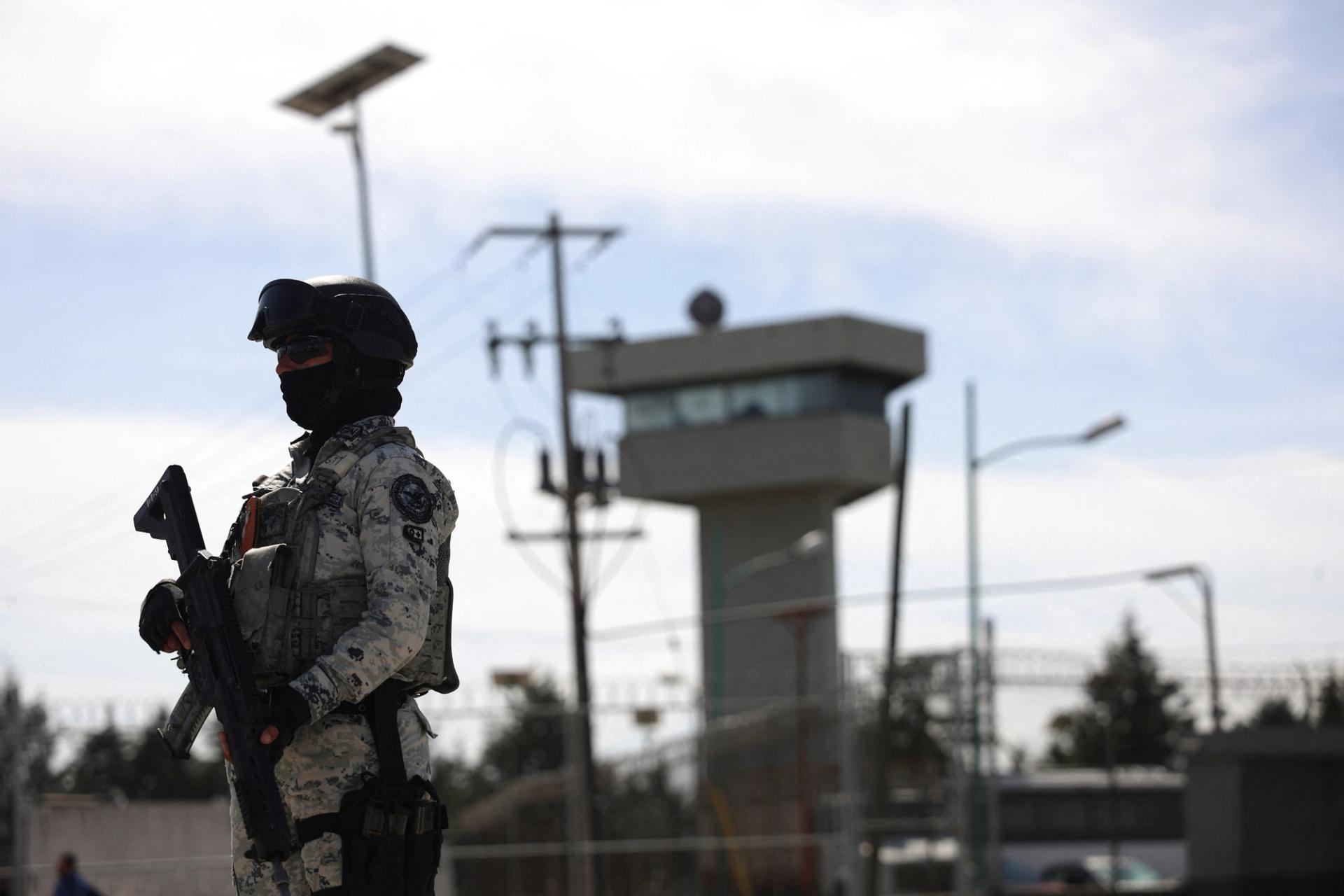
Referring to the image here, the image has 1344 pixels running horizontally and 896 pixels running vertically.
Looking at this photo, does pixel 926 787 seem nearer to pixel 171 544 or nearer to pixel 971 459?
pixel 971 459

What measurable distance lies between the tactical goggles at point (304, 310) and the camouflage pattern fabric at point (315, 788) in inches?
36.6

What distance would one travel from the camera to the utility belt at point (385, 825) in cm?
425

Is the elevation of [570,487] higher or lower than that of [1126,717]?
higher

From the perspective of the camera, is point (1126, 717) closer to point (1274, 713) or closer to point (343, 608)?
point (1274, 713)

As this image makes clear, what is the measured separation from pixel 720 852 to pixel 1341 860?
5286 mm

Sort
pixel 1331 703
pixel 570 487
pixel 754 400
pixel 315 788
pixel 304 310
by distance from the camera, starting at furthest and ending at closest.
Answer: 1. pixel 754 400
2. pixel 570 487
3. pixel 1331 703
4. pixel 304 310
5. pixel 315 788

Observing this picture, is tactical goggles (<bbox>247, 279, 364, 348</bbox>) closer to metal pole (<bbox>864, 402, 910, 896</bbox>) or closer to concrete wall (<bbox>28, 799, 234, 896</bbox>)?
concrete wall (<bbox>28, 799, 234, 896</bbox>)

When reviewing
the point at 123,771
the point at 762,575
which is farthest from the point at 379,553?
the point at 762,575

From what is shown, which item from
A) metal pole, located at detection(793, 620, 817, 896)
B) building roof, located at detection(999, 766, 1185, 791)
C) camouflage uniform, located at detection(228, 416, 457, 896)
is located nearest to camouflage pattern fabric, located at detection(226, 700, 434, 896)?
camouflage uniform, located at detection(228, 416, 457, 896)

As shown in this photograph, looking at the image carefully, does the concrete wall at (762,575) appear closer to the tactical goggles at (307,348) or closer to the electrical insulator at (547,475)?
the electrical insulator at (547,475)

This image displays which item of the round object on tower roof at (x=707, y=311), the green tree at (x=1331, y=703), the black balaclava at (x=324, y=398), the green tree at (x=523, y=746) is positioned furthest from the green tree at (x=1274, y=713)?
the round object on tower roof at (x=707, y=311)

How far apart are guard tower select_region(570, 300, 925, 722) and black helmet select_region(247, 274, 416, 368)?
120 ft

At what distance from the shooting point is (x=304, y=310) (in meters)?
4.50

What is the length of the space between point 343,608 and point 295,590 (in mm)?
116
